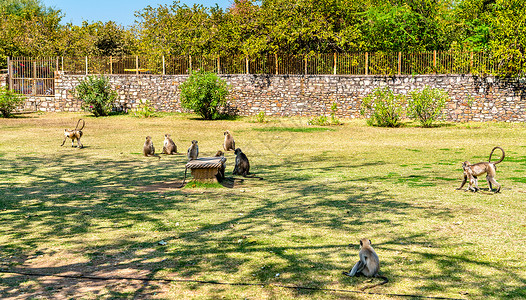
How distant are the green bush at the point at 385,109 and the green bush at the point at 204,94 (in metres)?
8.12

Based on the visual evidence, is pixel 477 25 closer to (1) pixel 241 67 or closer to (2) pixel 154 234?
(1) pixel 241 67

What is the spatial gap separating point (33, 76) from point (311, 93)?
1902 centimetres

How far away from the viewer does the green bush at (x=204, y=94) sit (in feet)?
99.4

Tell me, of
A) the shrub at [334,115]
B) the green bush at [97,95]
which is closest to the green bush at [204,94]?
the green bush at [97,95]

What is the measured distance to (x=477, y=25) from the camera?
31844mm

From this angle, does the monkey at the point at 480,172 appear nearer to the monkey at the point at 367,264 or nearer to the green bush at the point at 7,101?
the monkey at the point at 367,264

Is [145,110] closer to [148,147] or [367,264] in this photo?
[148,147]

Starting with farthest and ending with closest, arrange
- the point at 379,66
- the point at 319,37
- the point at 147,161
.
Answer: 1. the point at 319,37
2. the point at 379,66
3. the point at 147,161

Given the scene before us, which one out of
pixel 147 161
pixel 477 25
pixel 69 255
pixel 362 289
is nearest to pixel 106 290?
pixel 69 255

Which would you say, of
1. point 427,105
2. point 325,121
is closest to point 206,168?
point 427,105

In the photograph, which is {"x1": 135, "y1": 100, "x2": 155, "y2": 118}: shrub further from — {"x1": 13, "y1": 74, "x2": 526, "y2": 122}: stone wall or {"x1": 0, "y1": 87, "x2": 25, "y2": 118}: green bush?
{"x1": 0, "y1": 87, "x2": 25, "y2": 118}: green bush

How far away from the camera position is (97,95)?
32.8m

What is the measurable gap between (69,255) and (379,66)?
25694 millimetres

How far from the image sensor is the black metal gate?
118 feet
